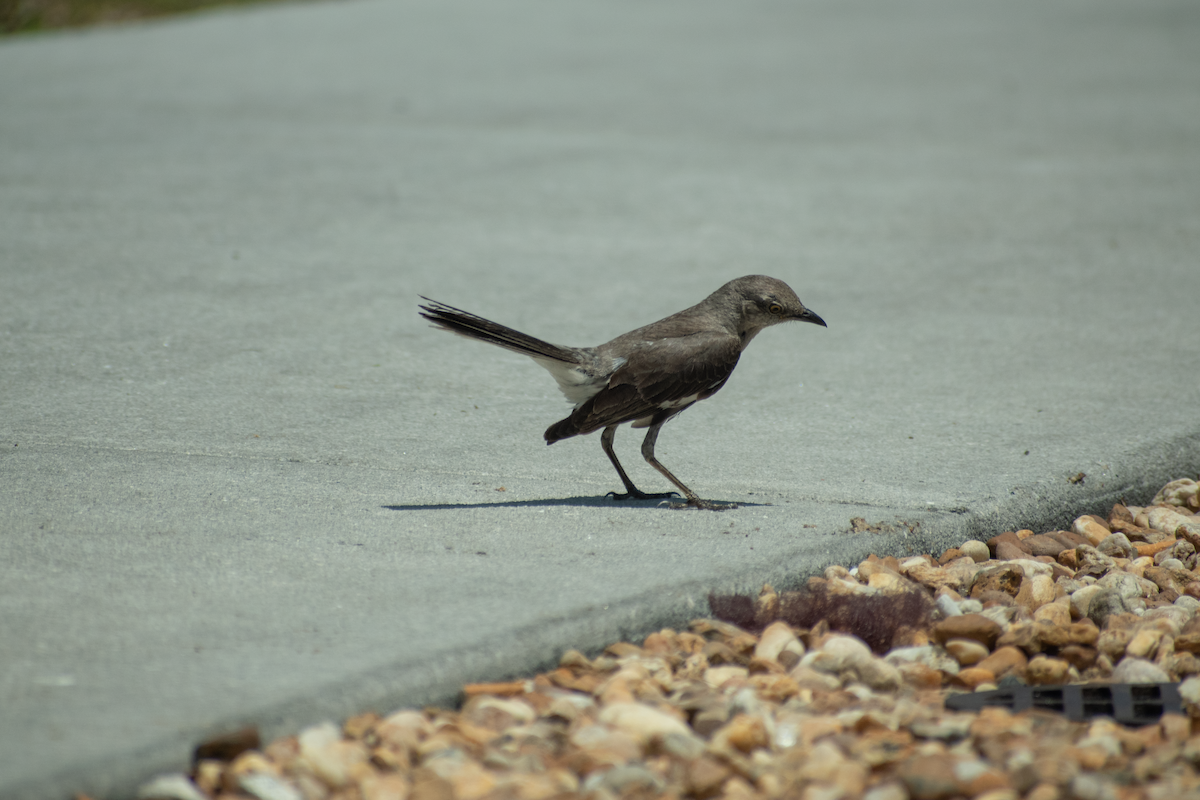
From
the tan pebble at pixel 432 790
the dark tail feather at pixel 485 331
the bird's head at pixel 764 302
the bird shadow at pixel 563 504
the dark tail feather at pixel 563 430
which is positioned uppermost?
the bird's head at pixel 764 302

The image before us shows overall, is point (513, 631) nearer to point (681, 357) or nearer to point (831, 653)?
point (831, 653)

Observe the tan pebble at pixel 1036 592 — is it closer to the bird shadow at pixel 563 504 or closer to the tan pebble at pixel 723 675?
the bird shadow at pixel 563 504

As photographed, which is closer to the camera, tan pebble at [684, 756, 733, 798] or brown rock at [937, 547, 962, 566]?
tan pebble at [684, 756, 733, 798]

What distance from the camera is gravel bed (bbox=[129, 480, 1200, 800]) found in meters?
2.88

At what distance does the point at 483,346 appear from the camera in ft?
23.0

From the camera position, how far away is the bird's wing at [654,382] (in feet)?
15.8

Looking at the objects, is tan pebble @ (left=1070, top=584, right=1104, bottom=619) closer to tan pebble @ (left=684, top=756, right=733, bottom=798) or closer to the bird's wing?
the bird's wing

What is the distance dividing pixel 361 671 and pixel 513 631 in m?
0.45

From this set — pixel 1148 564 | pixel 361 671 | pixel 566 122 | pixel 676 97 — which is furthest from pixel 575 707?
pixel 676 97

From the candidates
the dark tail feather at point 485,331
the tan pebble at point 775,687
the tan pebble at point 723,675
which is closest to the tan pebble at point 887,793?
the tan pebble at point 775,687

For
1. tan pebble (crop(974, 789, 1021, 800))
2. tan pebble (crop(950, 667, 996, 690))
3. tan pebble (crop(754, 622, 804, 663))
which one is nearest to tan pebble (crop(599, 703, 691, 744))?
tan pebble (crop(754, 622, 804, 663))

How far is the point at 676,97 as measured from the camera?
13.9m

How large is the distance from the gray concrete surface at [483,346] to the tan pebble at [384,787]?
0.28m

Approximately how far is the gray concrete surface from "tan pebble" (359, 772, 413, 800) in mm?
283
